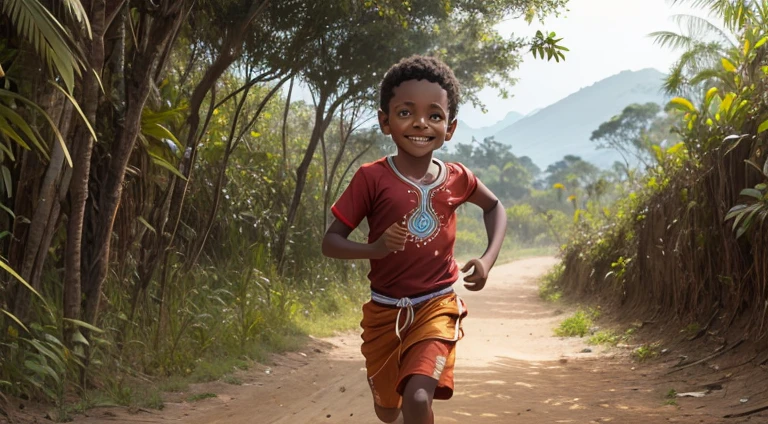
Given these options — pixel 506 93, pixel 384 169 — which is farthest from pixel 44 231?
pixel 506 93

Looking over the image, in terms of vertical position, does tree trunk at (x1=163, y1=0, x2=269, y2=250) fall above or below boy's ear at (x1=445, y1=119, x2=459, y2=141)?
above

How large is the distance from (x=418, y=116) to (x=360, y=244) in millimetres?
635

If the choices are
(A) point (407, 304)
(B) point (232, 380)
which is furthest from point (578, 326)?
(A) point (407, 304)

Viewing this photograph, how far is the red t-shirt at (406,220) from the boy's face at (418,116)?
147 millimetres

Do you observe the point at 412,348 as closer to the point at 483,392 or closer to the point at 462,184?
the point at 462,184

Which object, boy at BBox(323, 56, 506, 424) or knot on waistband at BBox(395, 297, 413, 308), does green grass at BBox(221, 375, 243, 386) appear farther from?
knot on waistband at BBox(395, 297, 413, 308)

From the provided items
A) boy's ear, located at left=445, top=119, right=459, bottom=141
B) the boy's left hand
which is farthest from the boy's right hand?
boy's ear, located at left=445, top=119, right=459, bottom=141

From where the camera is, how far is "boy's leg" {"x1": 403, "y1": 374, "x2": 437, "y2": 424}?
3.14 meters

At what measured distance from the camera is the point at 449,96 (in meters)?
3.70

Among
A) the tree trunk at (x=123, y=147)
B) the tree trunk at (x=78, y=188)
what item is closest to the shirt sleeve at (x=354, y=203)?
the tree trunk at (x=78, y=188)

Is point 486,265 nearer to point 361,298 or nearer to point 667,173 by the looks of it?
point 667,173

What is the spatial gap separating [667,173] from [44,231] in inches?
275

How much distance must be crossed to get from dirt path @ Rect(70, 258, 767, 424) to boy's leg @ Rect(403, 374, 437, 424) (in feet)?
6.93

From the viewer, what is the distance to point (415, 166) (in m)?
3.63
